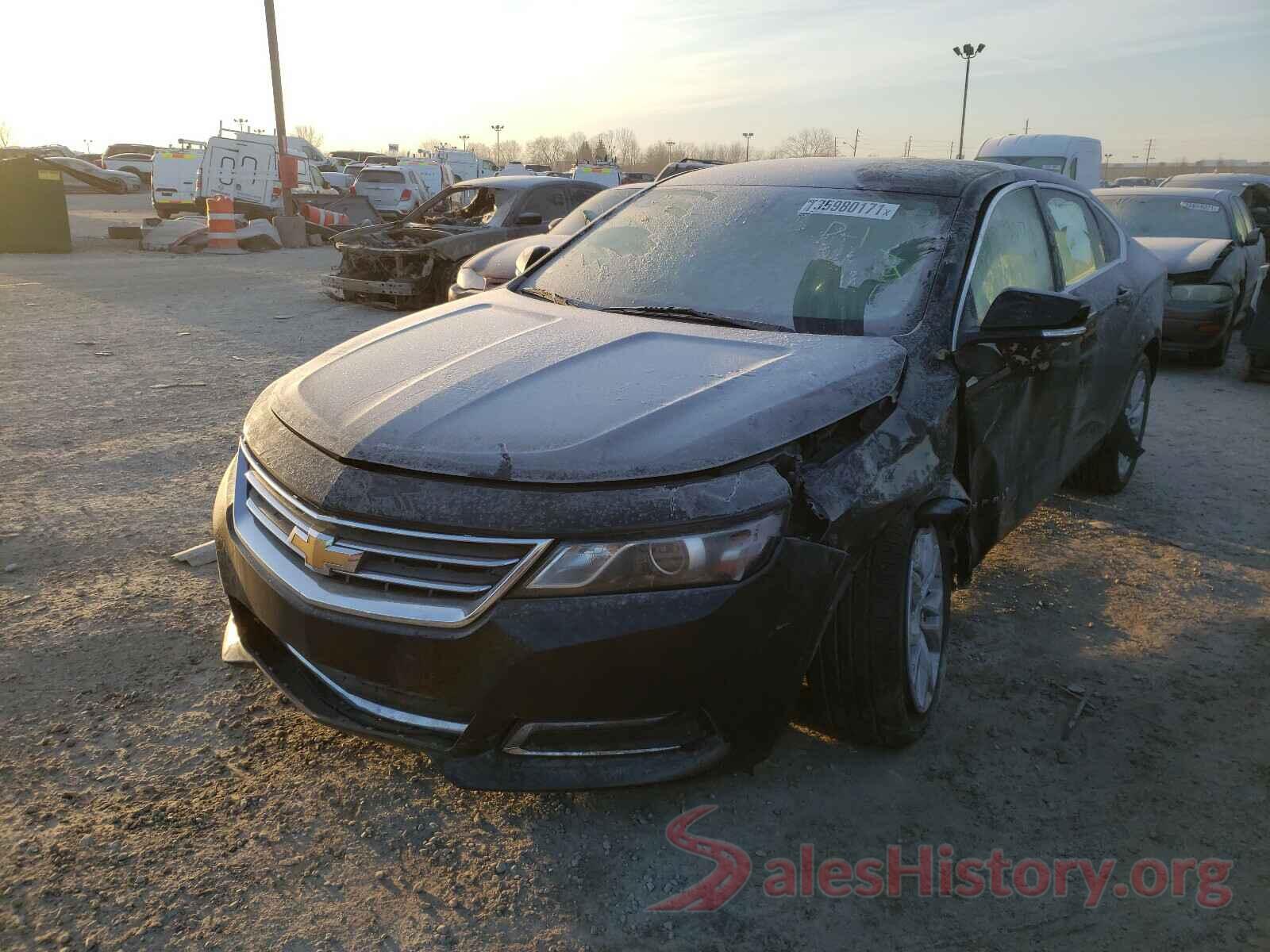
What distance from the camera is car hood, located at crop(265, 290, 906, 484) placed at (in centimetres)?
221

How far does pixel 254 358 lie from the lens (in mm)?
8719

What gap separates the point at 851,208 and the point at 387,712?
222 centimetres

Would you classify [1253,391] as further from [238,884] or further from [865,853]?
[238,884]

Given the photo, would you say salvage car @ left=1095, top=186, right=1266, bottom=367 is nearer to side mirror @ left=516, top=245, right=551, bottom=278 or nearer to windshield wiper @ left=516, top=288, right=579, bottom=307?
side mirror @ left=516, top=245, right=551, bottom=278

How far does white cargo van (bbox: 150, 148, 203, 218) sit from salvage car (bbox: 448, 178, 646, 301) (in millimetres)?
16632

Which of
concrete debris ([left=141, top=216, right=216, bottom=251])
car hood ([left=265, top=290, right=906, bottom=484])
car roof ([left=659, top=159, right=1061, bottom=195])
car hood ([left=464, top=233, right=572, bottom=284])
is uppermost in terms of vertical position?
car roof ([left=659, top=159, right=1061, bottom=195])

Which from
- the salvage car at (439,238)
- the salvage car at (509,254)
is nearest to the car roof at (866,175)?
the salvage car at (509,254)

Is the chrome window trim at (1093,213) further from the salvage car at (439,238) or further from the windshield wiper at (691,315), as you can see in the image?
the salvage car at (439,238)

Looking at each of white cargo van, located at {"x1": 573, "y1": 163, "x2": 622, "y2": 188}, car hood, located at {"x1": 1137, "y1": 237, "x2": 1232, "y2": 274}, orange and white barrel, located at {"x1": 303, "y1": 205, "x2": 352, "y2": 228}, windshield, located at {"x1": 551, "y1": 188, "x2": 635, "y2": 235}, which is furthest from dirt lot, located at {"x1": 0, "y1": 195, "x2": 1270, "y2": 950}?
white cargo van, located at {"x1": 573, "y1": 163, "x2": 622, "y2": 188}

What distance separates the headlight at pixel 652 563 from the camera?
6.86 feet

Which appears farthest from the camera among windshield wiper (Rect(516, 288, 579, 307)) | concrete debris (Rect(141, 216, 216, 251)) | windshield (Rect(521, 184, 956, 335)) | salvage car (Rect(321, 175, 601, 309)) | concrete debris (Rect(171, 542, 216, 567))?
concrete debris (Rect(141, 216, 216, 251))

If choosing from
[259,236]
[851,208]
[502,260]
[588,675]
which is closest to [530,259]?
[851,208]

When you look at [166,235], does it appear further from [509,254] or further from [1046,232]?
[1046,232]

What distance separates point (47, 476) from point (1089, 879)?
5.02 metres
